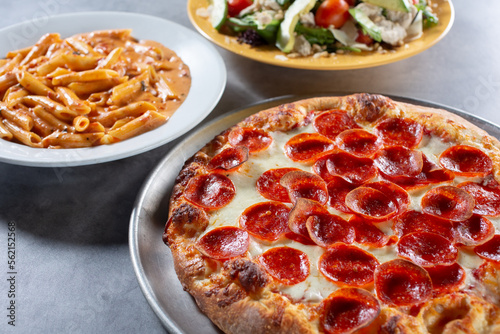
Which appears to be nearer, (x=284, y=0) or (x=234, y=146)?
(x=234, y=146)

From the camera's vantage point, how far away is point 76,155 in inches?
102

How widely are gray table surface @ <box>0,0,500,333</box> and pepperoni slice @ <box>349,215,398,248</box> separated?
909 millimetres

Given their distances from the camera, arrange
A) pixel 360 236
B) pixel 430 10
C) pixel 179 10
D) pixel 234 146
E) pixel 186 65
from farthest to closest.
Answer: pixel 179 10, pixel 430 10, pixel 186 65, pixel 234 146, pixel 360 236

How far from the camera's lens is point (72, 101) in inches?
114

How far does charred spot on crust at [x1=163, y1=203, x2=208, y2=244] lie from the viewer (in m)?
2.12

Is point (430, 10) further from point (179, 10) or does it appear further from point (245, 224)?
point (245, 224)

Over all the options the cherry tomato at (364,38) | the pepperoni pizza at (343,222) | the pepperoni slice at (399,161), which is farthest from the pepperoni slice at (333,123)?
the cherry tomato at (364,38)

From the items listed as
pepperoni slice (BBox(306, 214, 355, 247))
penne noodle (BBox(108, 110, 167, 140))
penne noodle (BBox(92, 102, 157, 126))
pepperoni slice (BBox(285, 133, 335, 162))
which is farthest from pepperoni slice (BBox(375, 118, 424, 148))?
penne noodle (BBox(92, 102, 157, 126))

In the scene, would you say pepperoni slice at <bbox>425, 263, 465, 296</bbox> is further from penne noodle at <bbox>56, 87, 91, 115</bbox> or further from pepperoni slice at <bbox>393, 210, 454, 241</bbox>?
penne noodle at <bbox>56, 87, 91, 115</bbox>

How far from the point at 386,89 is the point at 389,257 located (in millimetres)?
1806

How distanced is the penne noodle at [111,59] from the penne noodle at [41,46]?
1.62 ft

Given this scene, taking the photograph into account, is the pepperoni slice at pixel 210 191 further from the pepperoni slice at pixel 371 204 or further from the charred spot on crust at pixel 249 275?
A: the pepperoni slice at pixel 371 204

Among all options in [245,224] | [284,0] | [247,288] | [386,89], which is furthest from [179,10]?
[247,288]

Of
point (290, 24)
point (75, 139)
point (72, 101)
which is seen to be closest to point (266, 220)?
point (75, 139)
